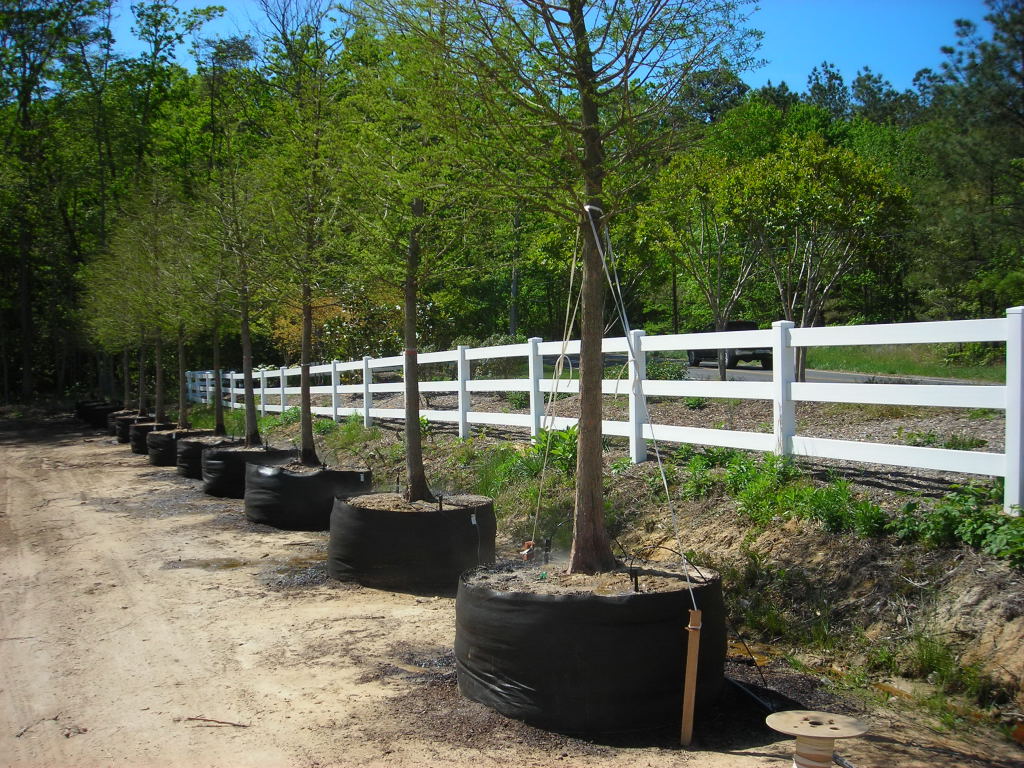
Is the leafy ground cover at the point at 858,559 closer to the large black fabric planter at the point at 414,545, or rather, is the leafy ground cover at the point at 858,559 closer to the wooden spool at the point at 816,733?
the large black fabric planter at the point at 414,545

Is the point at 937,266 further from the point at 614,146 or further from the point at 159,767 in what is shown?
the point at 159,767

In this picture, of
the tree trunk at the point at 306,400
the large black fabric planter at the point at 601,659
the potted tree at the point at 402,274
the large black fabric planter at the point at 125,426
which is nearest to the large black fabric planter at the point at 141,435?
the large black fabric planter at the point at 125,426

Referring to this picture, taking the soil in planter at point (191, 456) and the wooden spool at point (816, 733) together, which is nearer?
the wooden spool at point (816, 733)

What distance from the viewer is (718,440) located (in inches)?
283

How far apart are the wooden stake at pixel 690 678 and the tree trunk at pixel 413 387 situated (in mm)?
3763

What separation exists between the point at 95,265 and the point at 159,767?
2130 cm

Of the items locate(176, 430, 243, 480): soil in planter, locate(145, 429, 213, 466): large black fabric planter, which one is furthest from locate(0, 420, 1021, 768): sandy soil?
locate(145, 429, 213, 466): large black fabric planter

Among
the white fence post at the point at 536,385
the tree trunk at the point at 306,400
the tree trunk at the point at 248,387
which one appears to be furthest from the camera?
the tree trunk at the point at 248,387

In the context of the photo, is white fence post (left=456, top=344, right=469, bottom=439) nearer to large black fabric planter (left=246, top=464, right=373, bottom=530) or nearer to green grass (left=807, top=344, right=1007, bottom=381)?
large black fabric planter (left=246, top=464, right=373, bottom=530)

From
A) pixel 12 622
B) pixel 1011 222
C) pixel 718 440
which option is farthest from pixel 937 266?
pixel 12 622

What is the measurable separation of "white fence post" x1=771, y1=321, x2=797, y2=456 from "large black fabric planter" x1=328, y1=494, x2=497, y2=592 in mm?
2381

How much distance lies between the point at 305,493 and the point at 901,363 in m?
24.0

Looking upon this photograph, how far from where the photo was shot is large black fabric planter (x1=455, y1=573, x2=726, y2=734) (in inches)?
148

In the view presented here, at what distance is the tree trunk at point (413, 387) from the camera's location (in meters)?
7.25
